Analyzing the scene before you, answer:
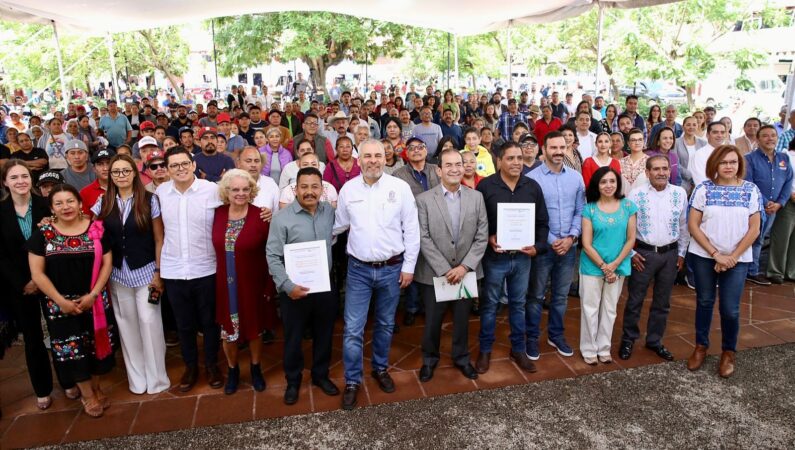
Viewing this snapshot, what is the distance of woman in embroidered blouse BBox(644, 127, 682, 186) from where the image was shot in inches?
214

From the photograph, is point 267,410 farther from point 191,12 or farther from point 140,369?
point 191,12

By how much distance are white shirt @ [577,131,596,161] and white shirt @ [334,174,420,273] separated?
373cm

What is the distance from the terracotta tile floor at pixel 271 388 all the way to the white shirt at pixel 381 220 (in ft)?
3.42

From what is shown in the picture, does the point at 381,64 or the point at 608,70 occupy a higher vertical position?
the point at 381,64

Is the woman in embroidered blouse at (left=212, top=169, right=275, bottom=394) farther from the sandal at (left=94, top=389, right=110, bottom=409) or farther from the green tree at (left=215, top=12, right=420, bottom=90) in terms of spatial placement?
the green tree at (left=215, top=12, right=420, bottom=90)

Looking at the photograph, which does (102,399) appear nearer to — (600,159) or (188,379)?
(188,379)

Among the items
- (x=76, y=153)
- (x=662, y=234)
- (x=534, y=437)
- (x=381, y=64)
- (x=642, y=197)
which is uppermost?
(x=381, y=64)

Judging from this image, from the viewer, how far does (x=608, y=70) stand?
16578mm

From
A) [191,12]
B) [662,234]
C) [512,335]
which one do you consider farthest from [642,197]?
[191,12]

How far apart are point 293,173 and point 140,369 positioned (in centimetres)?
218

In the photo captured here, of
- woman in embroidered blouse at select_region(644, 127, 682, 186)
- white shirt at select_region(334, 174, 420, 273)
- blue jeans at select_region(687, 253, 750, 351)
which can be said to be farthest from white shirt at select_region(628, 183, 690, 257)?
white shirt at select_region(334, 174, 420, 273)

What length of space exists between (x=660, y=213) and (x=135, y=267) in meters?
3.79

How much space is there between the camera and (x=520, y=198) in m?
3.73

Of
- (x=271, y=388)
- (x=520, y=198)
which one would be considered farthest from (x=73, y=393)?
(x=520, y=198)
